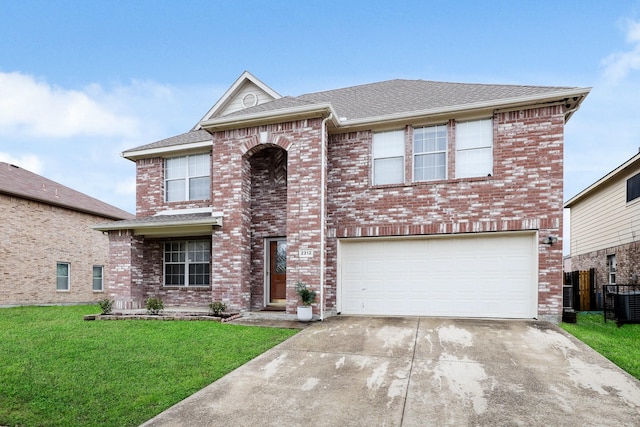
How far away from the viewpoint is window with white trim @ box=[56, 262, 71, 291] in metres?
15.9

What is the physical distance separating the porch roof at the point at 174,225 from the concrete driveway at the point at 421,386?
4.89m

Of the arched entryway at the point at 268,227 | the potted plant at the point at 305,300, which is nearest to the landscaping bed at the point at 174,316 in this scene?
the arched entryway at the point at 268,227

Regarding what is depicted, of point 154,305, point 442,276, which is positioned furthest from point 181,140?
point 442,276

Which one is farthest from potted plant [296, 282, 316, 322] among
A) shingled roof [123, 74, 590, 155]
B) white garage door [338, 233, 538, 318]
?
shingled roof [123, 74, 590, 155]

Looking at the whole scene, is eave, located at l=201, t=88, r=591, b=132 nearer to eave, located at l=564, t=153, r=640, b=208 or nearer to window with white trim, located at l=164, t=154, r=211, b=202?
window with white trim, located at l=164, t=154, r=211, b=202

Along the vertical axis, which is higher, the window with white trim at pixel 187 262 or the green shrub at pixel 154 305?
the window with white trim at pixel 187 262

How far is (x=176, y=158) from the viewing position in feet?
41.2

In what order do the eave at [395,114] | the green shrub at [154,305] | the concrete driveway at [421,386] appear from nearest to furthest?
the concrete driveway at [421,386] < the eave at [395,114] < the green shrub at [154,305]

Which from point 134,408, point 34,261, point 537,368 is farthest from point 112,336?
point 34,261

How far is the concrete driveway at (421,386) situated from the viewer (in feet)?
12.5

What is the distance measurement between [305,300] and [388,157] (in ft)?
15.3

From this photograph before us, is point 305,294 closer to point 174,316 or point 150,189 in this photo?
point 174,316

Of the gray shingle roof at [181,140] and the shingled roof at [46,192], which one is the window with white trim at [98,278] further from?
the gray shingle roof at [181,140]

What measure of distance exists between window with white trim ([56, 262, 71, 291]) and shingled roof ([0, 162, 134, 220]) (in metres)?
2.64
